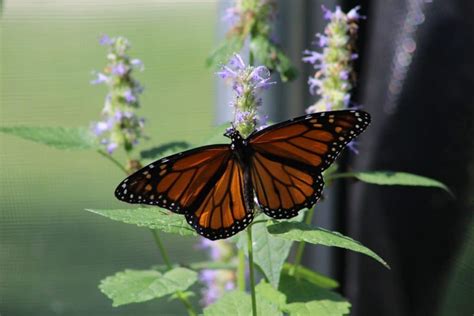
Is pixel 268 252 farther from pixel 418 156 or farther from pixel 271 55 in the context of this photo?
pixel 418 156

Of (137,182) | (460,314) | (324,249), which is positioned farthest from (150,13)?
(137,182)

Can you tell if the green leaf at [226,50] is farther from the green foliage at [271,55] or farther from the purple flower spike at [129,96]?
the purple flower spike at [129,96]

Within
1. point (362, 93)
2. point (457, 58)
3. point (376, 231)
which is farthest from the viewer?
point (362, 93)

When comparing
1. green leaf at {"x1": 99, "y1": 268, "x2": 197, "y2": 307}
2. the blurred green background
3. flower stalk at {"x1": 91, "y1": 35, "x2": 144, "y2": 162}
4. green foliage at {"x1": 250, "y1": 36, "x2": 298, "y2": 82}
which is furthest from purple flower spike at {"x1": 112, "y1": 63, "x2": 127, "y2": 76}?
the blurred green background

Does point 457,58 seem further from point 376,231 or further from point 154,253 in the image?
point 154,253

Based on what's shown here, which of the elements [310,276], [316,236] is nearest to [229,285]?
[310,276]

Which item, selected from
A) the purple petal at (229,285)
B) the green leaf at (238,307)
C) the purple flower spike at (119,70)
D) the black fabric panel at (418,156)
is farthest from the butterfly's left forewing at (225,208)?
the black fabric panel at (418,156)

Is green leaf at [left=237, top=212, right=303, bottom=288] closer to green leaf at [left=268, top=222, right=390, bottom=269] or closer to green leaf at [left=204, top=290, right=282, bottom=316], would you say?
green leaf at [left=204, top=290, right=282, bottom=316]
